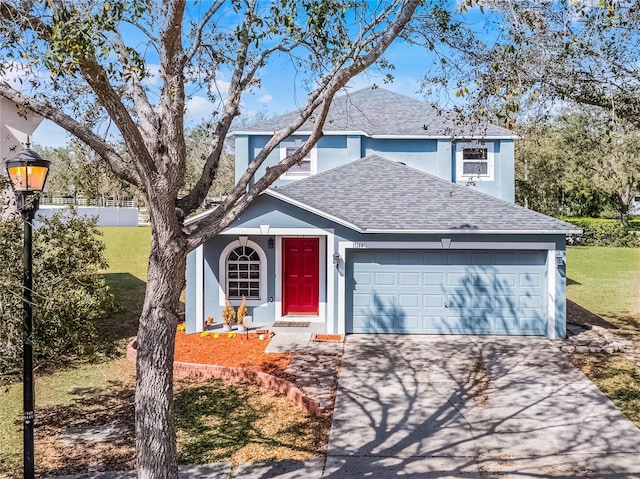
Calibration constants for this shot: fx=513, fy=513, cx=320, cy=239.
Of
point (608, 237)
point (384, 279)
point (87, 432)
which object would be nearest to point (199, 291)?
point (384, 279)

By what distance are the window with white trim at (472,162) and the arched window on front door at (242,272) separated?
9201mm

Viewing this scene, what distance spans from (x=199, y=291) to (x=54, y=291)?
20.2 feet

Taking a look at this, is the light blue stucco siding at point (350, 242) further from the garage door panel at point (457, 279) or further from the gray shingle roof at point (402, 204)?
the garage door panel at point (457, 279)

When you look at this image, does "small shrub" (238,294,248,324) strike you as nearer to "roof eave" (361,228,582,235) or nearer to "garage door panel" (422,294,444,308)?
"roof eave" (361,228,582,235)

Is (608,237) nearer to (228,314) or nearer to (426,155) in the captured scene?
(426,155)

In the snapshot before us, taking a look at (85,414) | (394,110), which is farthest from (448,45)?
(394,110)

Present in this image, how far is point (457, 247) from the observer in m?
13.9

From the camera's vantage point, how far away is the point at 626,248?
116 ft

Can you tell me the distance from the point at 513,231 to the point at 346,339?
5271 millimetres

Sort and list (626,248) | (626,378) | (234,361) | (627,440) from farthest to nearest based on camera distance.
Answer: (626,248) → (234,361) → (626,378) → (627,440)

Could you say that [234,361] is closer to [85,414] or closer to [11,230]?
[85,414]

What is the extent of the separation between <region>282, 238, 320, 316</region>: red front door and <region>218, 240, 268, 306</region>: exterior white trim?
0.70m

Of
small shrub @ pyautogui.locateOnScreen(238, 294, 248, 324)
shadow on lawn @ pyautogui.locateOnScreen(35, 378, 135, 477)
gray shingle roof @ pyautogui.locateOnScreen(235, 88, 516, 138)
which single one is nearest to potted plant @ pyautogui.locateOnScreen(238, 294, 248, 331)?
small shrub @ pyautogui.locateOnScreen(238, 294, 248, 324)

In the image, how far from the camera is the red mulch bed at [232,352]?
11414mm
